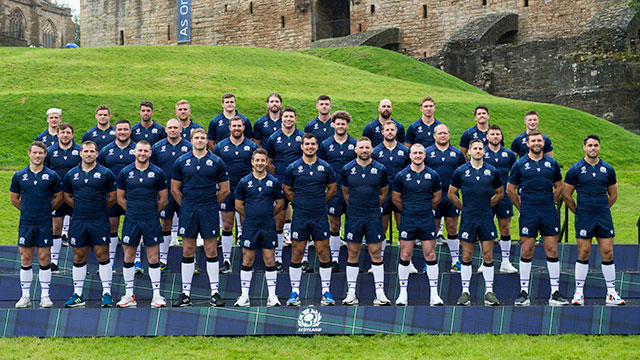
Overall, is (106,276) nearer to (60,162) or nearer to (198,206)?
(198,206)

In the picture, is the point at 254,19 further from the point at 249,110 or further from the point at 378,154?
the point at 378,154

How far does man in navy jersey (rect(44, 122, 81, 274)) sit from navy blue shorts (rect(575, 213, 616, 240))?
6.95 metres

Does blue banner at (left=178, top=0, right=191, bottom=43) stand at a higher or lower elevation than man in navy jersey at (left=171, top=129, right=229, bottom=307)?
higher

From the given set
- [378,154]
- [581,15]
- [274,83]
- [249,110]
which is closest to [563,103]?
[581,15]

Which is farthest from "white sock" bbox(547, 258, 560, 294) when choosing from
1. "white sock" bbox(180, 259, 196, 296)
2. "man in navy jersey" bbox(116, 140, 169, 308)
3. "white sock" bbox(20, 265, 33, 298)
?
"white sock" bbox(20, 265, 33, 298)

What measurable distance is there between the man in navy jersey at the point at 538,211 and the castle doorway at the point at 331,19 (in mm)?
33740

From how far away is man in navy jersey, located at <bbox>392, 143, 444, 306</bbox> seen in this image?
8.51m

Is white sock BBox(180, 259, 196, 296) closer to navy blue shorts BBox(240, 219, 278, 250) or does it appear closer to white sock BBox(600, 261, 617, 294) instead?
navy blue shorts BBox(240, 219, 278, 250)

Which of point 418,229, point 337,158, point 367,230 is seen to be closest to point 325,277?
point 367,230

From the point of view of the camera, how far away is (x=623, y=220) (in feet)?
46.3

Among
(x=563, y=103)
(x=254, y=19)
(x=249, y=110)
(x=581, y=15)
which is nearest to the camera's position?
(x=249, y=110)

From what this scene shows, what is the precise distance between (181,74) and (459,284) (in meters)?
17.5

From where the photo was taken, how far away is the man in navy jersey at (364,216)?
8555mm

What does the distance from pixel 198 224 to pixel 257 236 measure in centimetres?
78
